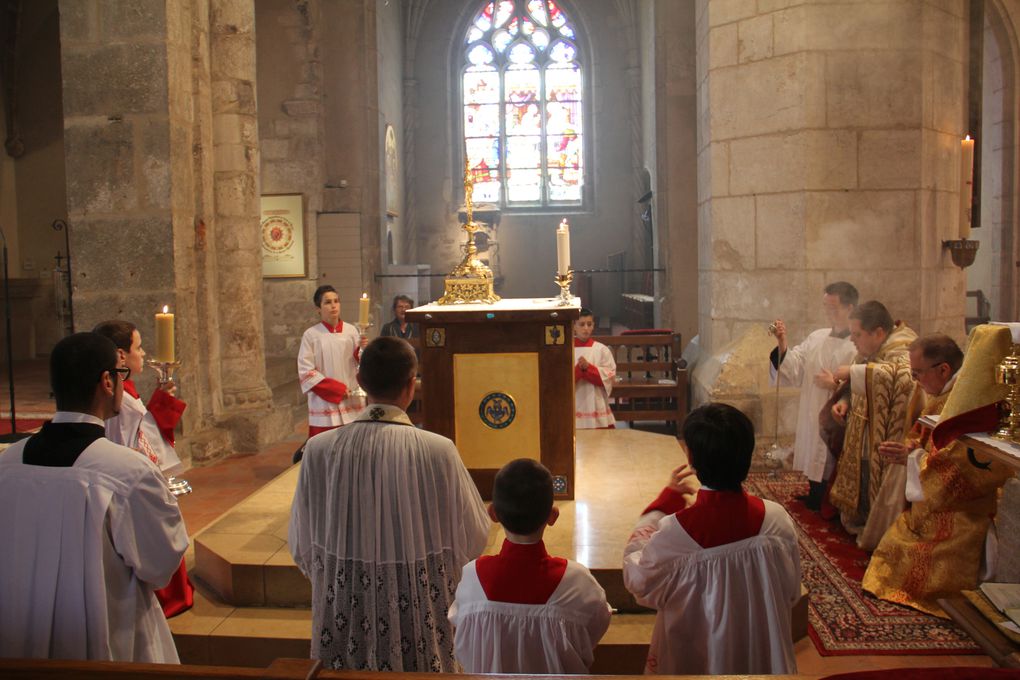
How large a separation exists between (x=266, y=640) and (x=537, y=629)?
1.87 m

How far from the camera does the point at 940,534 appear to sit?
404 centimetres

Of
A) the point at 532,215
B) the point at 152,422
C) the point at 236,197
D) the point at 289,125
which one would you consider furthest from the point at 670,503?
the point at 532,215

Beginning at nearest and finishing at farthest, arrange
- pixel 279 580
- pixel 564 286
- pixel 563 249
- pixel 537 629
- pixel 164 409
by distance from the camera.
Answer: pixel 537 629, pixel 279 580, pixel 164 409, pixel 563 249, pixel 564 286

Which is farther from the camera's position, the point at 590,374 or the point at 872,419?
the point at 590,374

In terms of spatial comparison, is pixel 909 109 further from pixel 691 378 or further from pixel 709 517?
pixel 709 517

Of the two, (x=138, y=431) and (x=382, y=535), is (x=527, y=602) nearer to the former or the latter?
(x=382, y=535)

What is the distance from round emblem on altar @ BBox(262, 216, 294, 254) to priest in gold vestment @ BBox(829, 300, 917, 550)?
800cm

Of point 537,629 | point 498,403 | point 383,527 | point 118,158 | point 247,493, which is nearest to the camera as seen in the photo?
point 537,629

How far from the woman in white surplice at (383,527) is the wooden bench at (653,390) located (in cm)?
547

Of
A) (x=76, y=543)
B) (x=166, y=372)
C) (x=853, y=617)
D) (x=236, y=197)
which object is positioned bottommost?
(x=853, y=617)

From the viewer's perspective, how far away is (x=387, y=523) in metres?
2.64

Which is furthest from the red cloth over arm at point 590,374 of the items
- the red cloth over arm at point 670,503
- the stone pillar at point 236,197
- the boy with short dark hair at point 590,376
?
the red cloth over arm at point 670,503

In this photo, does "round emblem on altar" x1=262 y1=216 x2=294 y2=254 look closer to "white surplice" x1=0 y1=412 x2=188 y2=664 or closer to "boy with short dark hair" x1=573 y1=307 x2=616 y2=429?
"boy with short dark hair" x1=573 y1=307 x2=616 y2=429

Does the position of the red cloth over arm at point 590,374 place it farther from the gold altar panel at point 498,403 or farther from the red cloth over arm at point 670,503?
the red cloth over arm at point 670,503
